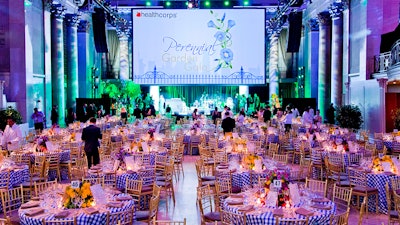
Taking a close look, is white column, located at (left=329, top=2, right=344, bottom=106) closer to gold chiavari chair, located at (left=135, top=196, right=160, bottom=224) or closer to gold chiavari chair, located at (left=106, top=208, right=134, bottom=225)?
gold chiavari chair, located at (left=135, top=196, right=160, bottom=224)

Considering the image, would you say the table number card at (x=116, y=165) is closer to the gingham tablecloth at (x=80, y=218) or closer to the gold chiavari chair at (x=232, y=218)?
the gingham tablecloth at (x=80, y=218)

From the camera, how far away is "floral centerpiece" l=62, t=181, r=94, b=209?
7.08 meters

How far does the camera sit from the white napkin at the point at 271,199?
719 centimetres

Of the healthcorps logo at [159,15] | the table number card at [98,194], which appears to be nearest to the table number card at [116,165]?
the table number card at [98,194]

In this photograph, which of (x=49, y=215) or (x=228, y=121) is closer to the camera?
(x=49, y=215)

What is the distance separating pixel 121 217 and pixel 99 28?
24782 mm

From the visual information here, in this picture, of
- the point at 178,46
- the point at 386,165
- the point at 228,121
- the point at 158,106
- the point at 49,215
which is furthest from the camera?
the point at 158,106

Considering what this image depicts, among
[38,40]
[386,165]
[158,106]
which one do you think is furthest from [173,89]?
[386,165]

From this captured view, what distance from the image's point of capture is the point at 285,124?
23234mm

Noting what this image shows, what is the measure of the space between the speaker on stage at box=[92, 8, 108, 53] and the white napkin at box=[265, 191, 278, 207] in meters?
24.9

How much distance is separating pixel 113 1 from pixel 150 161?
29.0m

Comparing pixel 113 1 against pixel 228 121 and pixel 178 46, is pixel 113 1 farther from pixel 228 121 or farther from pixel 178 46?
pixel 228 121

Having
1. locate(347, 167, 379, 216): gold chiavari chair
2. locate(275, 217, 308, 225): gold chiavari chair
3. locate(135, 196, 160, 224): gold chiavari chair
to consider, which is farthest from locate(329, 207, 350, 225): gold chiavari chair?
locate(347, 167, 379, 216): gold chiavari chair

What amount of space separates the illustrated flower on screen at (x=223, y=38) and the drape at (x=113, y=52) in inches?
633
